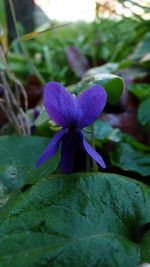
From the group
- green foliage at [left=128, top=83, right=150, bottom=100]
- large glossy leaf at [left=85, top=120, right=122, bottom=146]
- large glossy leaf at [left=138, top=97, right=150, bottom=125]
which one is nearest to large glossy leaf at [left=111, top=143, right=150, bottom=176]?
large glossy leaf at [left=85, top=120, right=122, bottom=146]

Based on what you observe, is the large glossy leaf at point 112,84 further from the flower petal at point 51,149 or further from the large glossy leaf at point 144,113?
the large glossy leaf at point 144,113

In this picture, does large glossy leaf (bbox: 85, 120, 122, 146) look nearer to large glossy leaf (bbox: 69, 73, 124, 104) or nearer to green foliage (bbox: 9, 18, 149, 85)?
large glossy leaf (bbox: 69, 73, 124, 104)

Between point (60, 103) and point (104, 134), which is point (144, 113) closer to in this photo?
point (104, 134)

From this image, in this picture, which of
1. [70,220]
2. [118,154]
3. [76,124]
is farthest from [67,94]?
[118,154]

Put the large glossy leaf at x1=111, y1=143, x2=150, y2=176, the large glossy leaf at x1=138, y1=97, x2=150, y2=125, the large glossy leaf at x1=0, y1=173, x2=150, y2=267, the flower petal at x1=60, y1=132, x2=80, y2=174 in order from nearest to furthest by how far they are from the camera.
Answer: the large glossy leaf at x1=0, y1=173, x2=150, y2=267, the flower petal at x1=60, y1=132, x2=80, y2=174, the large glossy leaf at x1=111, y1=143, x2=150, y2=176, the large glossy leaf at x1=138, y1=97, x2=150, y2=125

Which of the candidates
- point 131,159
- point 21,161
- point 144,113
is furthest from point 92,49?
point 21,161

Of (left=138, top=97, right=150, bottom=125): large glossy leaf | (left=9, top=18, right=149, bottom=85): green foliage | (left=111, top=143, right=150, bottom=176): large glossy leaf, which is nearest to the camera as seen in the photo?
(left=111, top=143, right=150, bottom=176): large glossy leaf

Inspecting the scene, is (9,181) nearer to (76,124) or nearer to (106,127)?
(76,124)
